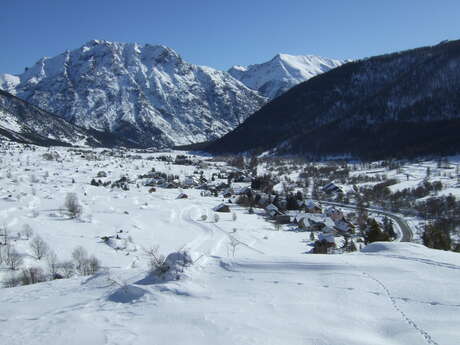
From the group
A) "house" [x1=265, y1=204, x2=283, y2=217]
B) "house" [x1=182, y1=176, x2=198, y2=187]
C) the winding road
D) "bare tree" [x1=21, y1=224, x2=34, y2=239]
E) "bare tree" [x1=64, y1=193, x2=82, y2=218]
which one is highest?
"house" [x1=182, y1=176, x2=198, y2=187]

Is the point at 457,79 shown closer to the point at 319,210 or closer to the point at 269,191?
the point at 269,191

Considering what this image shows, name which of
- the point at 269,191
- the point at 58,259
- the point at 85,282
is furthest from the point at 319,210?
the point at 85,282

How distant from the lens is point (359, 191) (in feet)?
359

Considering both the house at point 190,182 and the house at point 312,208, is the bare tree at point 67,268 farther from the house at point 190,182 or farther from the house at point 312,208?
the house at point 190,182

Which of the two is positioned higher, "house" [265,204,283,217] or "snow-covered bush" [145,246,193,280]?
"snow-covered bush" [145,246,193,280]

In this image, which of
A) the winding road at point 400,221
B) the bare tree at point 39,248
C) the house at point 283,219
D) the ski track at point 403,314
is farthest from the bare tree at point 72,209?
the ski track at point 403,314

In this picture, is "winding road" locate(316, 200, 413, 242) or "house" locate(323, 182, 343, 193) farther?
"house" locate(323, 182, 343, 193)

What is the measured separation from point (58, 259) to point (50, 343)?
114 ft

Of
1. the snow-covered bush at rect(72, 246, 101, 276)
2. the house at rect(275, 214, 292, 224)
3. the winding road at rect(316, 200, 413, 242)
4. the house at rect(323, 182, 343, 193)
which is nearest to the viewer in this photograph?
the snow-covered bush at rect(72, 246, 101, 276)

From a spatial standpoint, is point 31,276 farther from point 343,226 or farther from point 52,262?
point 343,226

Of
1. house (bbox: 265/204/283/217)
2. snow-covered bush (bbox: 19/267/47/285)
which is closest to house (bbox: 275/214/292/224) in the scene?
house (bbox: 265/204/283/217)

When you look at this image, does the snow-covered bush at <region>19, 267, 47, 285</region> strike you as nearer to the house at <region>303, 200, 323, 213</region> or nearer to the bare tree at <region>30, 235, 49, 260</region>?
the bare tree at <region>30, 235, 49, 260</region>

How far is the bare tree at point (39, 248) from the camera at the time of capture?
135 feet

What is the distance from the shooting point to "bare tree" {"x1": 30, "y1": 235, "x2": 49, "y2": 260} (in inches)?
1622
